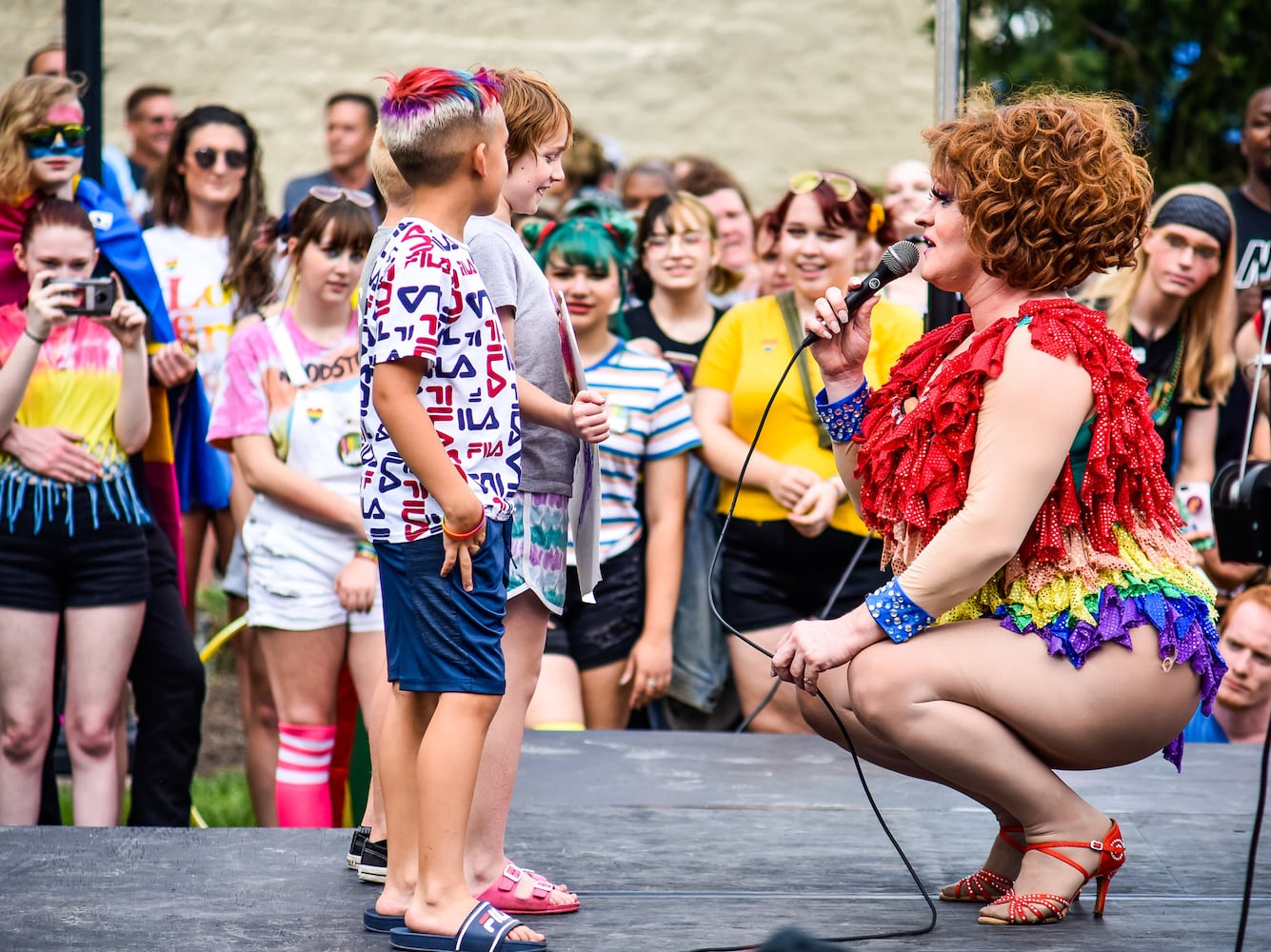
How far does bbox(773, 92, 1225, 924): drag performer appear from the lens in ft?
8.95

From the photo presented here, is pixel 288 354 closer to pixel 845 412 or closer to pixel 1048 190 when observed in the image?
pixel 845 412

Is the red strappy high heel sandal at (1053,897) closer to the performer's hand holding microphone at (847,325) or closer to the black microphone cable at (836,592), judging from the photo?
the performer's hand holding microphone at (847,325)

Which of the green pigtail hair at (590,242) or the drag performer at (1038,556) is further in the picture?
the green pigtail hair at (590,242)

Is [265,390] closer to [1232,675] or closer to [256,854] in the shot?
[256,854]

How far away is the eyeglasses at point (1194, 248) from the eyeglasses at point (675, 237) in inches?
59.9

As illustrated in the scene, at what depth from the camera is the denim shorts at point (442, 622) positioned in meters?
2.61

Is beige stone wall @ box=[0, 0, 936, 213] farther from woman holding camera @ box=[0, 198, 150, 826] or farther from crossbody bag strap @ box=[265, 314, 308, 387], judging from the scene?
woman holding camera @ box=[0, 198, 150, 826]

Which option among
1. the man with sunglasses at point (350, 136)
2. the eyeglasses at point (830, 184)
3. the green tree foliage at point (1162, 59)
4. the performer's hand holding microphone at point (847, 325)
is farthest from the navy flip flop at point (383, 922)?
the green tree foliage at point (1162, 59)

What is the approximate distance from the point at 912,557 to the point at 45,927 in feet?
5.44

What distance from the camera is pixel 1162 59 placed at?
867 cm

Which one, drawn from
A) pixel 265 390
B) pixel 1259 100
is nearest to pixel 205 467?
pixel 265 390

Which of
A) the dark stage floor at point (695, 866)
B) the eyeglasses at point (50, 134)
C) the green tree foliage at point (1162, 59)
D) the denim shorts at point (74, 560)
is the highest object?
the green tree foliage at point (1162, 59)

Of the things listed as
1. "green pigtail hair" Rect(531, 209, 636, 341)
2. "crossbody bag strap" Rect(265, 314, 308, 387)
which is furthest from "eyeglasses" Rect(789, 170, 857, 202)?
"crossbody bag strap" Rect(265, 314, 308, 387)

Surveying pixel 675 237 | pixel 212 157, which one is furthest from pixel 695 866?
pixel 212 157
